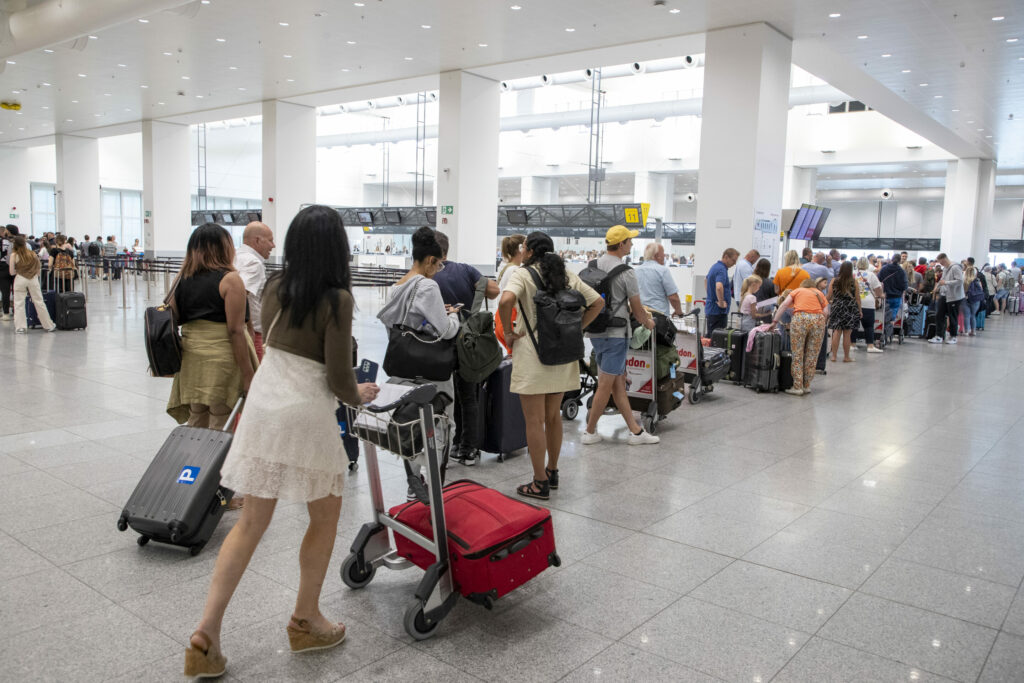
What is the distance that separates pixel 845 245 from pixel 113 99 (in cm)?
3056

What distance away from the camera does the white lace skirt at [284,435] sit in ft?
8.09

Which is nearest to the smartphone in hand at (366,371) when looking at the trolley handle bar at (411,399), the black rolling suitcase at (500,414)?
the black rolling suitcase at (500,414)

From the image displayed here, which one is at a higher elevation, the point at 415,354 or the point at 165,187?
the point at 165,187

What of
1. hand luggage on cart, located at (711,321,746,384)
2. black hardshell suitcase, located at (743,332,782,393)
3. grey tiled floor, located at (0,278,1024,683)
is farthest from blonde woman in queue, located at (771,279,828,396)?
grey tiled floor, located at (0,278,1024,683)

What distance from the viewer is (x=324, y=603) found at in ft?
10.2

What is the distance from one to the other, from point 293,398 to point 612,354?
11.1 feet

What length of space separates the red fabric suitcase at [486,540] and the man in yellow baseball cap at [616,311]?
240 centimetres

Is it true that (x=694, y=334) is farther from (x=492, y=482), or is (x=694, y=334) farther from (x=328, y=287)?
(x=328, y=287)

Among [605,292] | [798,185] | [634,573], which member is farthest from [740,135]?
[798,185]

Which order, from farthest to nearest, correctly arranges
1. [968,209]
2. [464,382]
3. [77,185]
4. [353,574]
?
[77,185] → [968,209] → [464,382] → [353,574]

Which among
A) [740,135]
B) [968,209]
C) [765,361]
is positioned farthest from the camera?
[968,209]

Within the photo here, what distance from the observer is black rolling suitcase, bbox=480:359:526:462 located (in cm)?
528

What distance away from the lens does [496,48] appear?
15398 millimetres

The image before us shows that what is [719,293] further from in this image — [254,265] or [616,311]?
[254,265]
